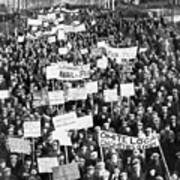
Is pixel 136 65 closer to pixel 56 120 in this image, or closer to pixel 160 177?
pixel 56 120

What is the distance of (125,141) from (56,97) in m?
3.40

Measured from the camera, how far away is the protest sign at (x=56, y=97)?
17172 millimetres

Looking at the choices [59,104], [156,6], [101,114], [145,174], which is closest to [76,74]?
[59,104]

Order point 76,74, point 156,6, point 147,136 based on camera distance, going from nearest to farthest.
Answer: point 147,136
point 76,74
point 156,6

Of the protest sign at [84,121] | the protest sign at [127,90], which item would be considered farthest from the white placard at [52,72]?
the protest sign at [84,121]

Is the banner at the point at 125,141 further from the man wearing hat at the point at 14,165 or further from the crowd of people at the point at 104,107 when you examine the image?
the man wearing hat at the point at 14,165

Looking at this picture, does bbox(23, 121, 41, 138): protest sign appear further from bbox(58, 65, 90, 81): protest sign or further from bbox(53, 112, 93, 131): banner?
Result: bbox(58, 65, 90, 81): protest sign

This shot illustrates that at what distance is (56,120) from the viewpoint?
14664 millimetres

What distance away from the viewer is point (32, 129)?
49.3 ft

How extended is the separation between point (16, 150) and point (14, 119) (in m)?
2.63

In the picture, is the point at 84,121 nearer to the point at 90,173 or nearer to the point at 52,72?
the point at 90,173

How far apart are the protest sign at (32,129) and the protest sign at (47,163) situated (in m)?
1.00

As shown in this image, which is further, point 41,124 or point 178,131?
point 41,124

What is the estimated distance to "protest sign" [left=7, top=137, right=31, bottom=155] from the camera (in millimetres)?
14406
